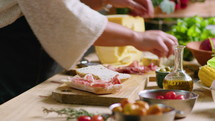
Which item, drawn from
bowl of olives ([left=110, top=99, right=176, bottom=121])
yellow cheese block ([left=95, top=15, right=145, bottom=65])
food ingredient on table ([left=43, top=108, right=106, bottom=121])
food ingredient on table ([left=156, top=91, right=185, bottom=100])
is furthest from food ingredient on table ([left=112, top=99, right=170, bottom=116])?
A: yellow cheese block ([left=95, top=15, right=145, bottom=65])

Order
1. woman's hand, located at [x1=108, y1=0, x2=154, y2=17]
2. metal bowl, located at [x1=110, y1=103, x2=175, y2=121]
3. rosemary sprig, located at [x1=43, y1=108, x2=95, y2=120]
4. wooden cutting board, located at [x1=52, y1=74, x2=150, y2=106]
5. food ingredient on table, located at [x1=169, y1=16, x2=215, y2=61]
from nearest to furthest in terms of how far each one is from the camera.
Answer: metal bowl, located at [x1=110, y1=103, x2=175, y2=121], rosemary sprig, located at [x1=43, y1=108, x2=95, y2=120], wooden cutting board, located at [x1=52, y1=74, x2=150, y2=106], woman's hand, located at [x1=108, y1=0, x2=154, y2=17], food ingredient on table, located at [x1=169, y1=16, x2=215, y2=61]

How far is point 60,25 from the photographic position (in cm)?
152

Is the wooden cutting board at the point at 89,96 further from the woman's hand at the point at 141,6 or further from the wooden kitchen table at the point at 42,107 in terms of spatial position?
the woman's hand at the point at 141,6

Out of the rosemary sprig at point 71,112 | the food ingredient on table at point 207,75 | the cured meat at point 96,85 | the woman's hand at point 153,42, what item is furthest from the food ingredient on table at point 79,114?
the food ingredient on table at point 207,75

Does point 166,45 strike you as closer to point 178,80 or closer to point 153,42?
point 153,42

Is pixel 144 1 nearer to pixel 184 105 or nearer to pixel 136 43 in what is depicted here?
pixel 136 43

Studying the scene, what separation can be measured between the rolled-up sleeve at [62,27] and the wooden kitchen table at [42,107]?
0.58ft

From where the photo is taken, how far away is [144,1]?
7.69 feet

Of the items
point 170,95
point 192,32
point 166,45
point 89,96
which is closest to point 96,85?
point 89,96

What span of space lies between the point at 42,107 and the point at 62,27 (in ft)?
0.93

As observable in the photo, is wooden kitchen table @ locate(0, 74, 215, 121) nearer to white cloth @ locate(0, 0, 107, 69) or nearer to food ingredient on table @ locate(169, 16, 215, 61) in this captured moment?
white cloth @ locate(0, 0, 107, 69)

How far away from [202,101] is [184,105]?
0.29 meters

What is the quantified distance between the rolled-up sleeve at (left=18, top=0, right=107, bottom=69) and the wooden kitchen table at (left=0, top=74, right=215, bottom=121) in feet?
0.58

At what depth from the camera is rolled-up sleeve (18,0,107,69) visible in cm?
150
